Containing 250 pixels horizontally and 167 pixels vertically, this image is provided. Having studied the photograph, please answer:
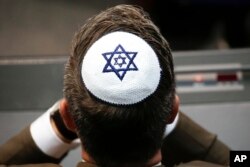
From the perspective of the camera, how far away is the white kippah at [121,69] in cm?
62

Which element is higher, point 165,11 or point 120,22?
point 120,22

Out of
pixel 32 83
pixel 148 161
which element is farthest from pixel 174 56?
pixel 148 161

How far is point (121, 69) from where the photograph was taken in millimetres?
623

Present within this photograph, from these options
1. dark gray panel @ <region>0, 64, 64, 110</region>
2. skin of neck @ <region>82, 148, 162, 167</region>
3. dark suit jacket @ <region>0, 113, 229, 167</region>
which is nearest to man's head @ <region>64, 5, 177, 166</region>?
skin of neck @ <region>82, 148, 162, 167</region>

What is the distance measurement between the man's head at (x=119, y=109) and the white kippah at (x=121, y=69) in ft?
0.03

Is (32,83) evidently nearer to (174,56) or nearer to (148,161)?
(174,56)

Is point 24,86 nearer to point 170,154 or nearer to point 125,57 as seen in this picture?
point 170,154

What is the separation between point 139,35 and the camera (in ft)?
2.16

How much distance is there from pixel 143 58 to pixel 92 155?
0.61 ft

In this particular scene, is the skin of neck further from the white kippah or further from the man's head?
the white kippah

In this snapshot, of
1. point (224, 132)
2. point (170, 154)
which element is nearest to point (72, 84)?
point (170, 154)

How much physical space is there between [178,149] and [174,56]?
599mm

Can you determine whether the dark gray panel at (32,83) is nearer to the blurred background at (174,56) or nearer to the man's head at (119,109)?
the blurred background at (174,56)

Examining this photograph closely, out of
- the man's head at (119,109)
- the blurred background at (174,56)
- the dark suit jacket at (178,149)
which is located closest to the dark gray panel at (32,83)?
the blurred background at (174,56)
